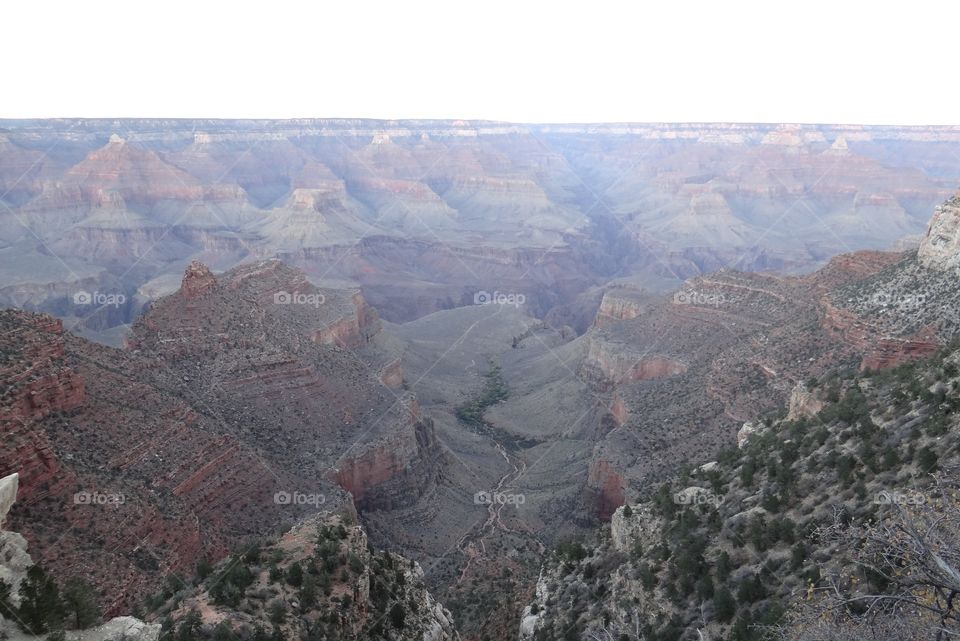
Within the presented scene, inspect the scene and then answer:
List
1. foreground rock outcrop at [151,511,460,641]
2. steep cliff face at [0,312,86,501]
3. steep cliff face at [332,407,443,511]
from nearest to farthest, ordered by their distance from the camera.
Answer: foreground rock outcrop at [151,511,460,641] → steep cliff face at [0,312,86,501] → steep cliff face at [332,407,443,511]

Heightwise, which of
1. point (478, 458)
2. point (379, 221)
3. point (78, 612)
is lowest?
point (379, 221)

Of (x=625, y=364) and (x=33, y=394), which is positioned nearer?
(x=33, y=394)

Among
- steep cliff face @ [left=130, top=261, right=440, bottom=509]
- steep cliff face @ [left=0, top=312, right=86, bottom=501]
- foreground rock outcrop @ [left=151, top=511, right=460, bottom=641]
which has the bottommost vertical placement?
steep cliff face @ [left=130, top=261, right=440, bottom=509]

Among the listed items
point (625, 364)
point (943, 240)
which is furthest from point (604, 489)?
point (943, 240)

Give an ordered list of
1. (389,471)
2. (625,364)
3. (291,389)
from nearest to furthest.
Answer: (291,389)
(389,471)
(625,364)

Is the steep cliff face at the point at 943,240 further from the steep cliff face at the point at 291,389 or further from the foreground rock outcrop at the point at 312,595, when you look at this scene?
the foreground rock outcrop at the point at 312,595

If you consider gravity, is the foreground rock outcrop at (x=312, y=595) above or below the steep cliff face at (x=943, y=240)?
below

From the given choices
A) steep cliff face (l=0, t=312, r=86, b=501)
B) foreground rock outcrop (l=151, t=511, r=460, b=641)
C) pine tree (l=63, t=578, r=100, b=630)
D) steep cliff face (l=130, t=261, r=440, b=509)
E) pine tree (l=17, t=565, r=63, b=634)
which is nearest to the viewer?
pine tree (l=17, t=565, r=63, b=634)

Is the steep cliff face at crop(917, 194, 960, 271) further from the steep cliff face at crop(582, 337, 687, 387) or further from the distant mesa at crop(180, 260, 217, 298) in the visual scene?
the distant mesa at crop(180, 260, 217, 298)

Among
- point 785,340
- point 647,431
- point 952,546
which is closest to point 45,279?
point 647,431

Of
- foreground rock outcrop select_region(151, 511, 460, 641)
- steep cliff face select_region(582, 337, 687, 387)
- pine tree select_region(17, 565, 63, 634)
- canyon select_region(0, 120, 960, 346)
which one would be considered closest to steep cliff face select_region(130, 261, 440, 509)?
foreground rock outcrop select_region(151, 511, 460, 641)

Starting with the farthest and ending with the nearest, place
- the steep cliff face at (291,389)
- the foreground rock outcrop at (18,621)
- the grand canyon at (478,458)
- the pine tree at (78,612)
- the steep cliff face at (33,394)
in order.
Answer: the steep cliff face at (291,389), the steep cliff face at (33,394), the grand canyon at (478,458), the pine tree at (78,612), the foreground rock outcrop at (18,621)

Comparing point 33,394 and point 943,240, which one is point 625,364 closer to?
point 943,240

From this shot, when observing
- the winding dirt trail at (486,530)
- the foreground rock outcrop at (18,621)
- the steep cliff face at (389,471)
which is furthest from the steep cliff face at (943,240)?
the foreground rock outcrop at (18,621)
